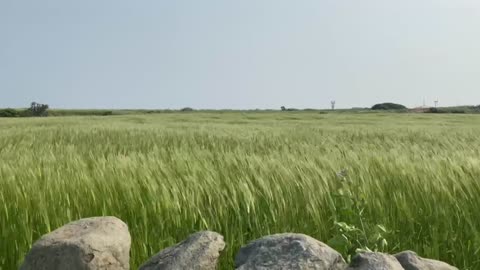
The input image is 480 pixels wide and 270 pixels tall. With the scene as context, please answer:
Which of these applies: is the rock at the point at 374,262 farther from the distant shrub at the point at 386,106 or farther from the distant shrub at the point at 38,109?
the distant shrub at the point at 386,106

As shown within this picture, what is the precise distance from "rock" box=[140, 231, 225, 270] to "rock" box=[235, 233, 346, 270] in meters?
0.14

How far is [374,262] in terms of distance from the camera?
6.32 ft

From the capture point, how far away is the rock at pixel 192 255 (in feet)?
6.81

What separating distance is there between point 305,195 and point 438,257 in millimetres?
828

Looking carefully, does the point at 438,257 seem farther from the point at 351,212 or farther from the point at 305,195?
the point at 305,195

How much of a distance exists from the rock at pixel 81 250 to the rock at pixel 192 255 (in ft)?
0.66

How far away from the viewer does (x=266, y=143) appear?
8906 millimetres

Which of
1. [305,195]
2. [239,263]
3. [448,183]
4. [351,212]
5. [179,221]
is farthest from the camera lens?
[448,183]

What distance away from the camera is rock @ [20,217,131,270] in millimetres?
2207

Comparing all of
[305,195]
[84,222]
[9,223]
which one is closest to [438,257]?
[305,195]

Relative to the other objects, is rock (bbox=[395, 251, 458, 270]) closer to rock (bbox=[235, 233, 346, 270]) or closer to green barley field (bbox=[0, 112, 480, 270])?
rock (bbox=[235, 233, 346, 270])

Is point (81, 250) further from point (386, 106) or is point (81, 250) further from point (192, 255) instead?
point (386, 106)

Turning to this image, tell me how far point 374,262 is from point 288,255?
1.07 feet

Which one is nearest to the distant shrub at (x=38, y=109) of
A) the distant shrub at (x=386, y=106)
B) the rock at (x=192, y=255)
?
the distant shrub at (x=386, y=106)
